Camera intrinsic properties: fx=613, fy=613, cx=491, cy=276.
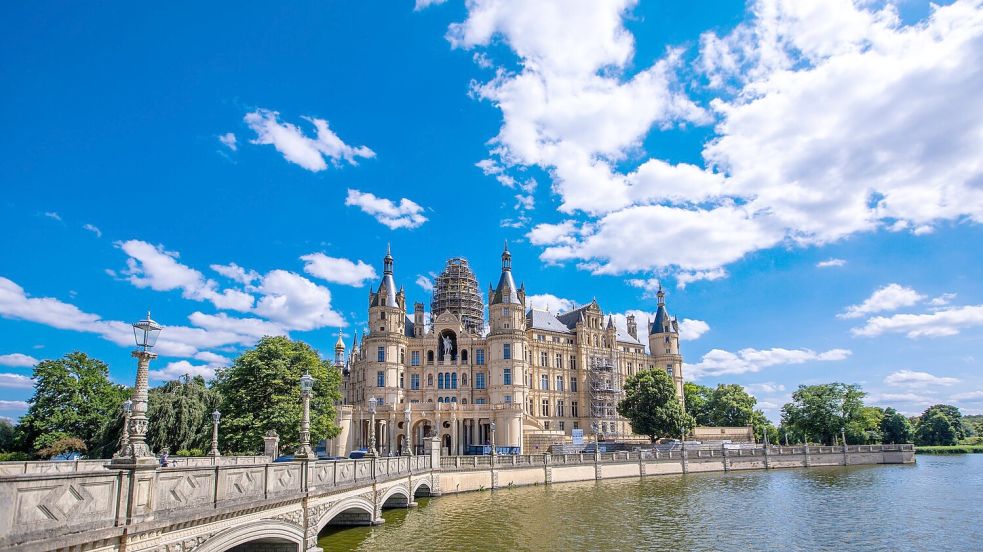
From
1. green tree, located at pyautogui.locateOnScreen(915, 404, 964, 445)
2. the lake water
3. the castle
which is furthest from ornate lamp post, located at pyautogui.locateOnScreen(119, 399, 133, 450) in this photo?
green tree, located at pyautogui.locateOnScreen(915, 404, 964, 445)

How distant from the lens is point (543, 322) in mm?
89312

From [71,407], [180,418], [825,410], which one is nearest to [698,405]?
[825,410]

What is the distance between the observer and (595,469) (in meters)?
56.1

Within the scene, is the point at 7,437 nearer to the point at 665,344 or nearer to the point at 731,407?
the point at 665,344

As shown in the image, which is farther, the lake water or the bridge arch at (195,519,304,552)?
the lake water

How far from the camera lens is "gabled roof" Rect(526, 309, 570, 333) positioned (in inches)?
3438

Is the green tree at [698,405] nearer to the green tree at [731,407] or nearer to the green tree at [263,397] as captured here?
→ the green tree at [731,407]

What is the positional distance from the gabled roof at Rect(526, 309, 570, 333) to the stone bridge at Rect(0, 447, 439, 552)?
213ft

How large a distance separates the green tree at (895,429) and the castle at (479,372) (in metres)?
37.3

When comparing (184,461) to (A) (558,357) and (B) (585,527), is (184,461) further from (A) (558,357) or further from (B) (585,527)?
(A) (558,357)

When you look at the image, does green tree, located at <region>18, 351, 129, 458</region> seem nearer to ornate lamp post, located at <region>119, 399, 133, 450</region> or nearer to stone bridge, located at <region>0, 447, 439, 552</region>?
ornate lamp post, located at <region>119, 399, 133, 450</region>

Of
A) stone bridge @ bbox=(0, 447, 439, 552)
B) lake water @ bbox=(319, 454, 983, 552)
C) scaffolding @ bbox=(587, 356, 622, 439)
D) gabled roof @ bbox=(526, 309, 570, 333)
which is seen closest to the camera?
stone bridge @ bbox=(0, 447, 439, 552)

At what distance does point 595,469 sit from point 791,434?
53127 mm

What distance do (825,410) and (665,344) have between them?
2464 cm
